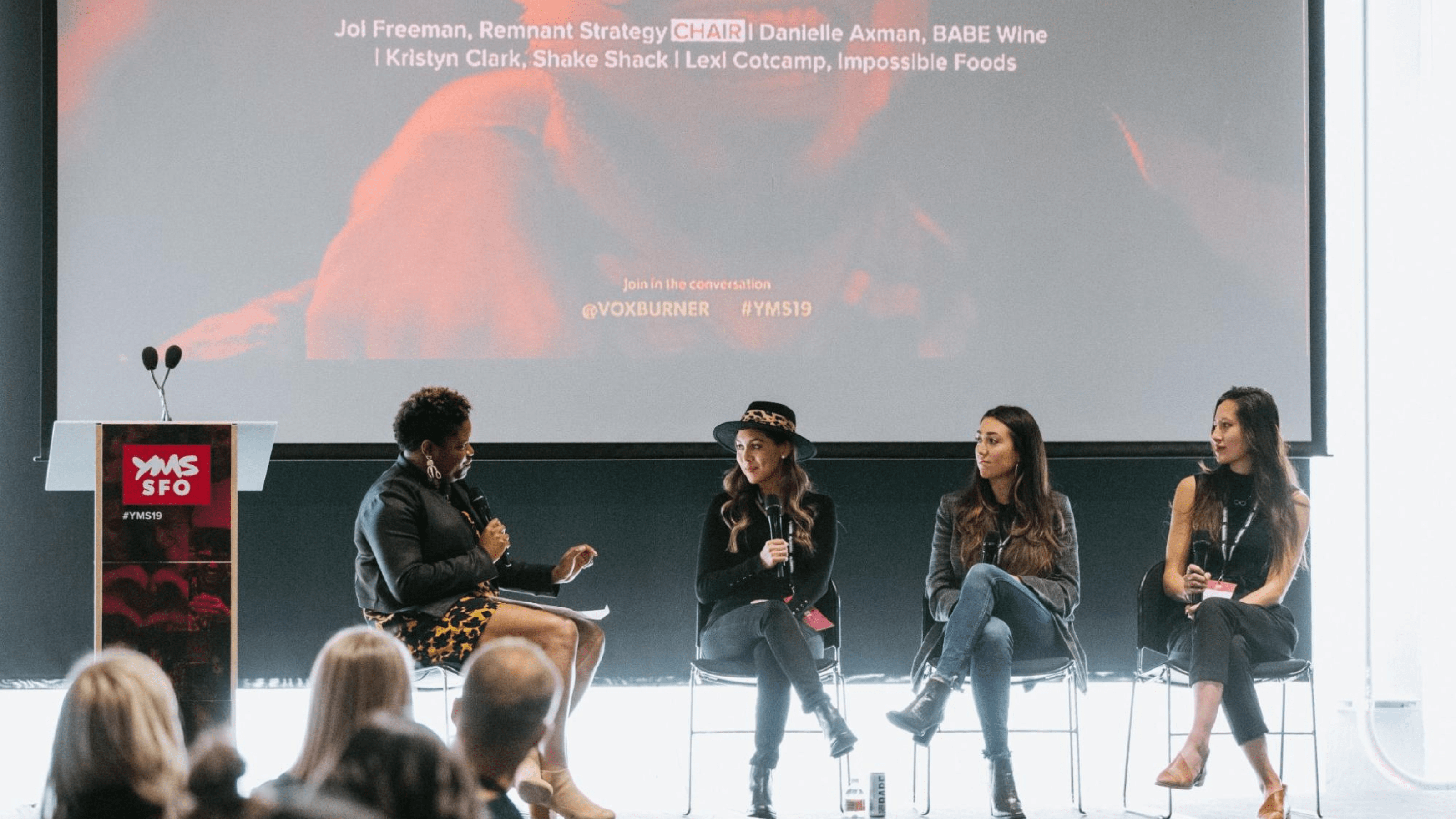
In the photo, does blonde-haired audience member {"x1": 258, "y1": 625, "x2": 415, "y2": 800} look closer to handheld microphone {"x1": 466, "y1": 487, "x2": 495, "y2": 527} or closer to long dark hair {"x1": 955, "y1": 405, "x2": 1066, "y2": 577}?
handheld microphone {"x1": 466, "y1": 487, "x2": 495, "y2": 527}

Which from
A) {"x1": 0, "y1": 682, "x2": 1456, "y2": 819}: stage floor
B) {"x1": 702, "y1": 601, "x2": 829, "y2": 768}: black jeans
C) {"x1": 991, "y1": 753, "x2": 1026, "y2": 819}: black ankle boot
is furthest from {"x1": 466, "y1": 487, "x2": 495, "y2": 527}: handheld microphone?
{"x1": 991, "y1": 753, "x2": 1026, "y2": 819}: black ankle boot

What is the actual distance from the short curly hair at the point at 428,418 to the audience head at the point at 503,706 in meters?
2.08

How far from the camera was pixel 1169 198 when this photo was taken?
190 inches

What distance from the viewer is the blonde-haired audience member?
1.84 metres

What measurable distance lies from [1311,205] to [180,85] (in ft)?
12.5

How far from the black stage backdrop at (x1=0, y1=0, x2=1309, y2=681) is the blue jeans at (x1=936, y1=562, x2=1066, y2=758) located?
1073mm

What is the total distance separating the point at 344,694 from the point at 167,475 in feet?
6.07

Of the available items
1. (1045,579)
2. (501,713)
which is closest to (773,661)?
(1045,579)

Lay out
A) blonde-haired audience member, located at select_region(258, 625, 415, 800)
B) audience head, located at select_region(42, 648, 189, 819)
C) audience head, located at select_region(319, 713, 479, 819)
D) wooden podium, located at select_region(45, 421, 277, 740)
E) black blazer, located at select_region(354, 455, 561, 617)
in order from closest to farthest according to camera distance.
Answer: audience head, located at select_region(319, 713, 479, 819)
audience head, located at select_region(42, 648, 189, 819)
blonde-haired audience member, located at select_region(258, 625, 415, 800)
wooden podium, located at select_region(45, 421, 277, 740)
black blazer, located at select_region(354, 455, 561, 617)

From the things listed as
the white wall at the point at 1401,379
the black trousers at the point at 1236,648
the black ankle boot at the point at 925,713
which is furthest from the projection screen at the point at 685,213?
the black ankle boot at the point at 925,713

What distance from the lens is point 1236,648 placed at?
380 centimetres

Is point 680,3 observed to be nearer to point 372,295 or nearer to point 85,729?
point 372,295

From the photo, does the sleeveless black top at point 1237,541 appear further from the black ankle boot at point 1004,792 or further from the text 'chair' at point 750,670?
the text 'chair' at point 750,670

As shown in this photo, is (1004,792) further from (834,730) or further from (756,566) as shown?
(756,566)
